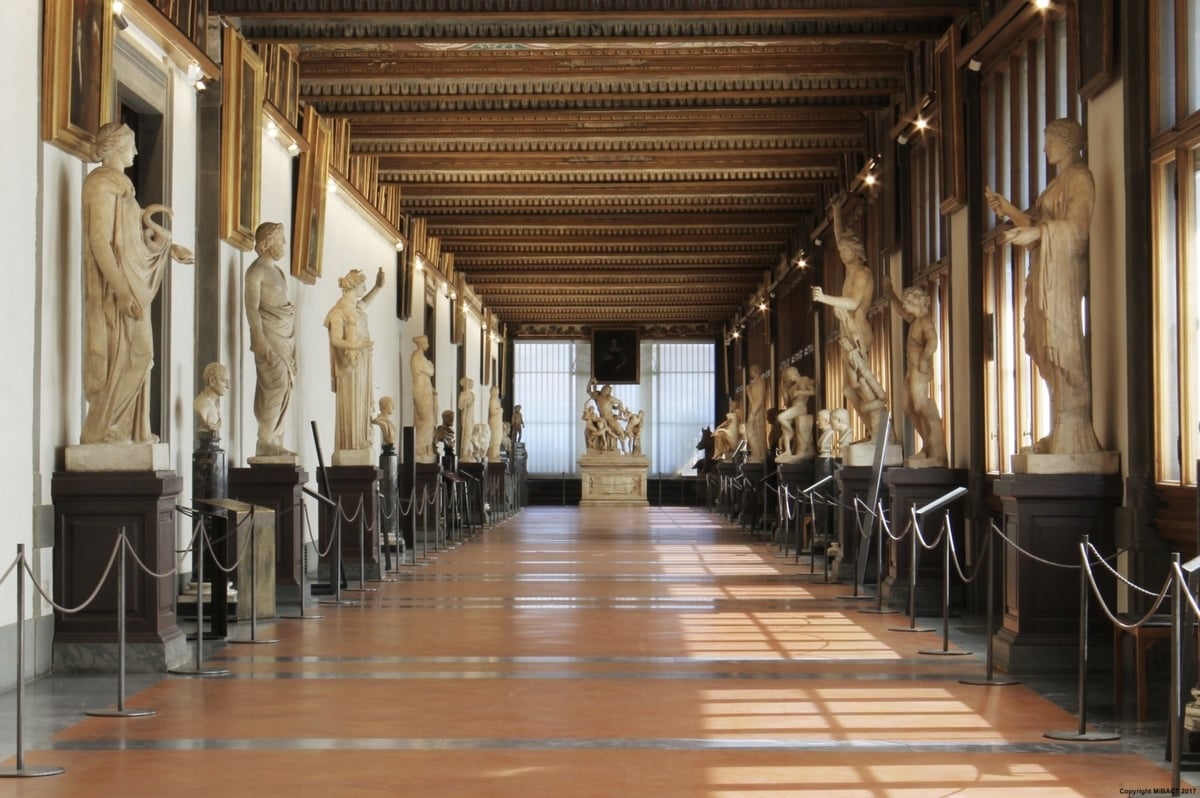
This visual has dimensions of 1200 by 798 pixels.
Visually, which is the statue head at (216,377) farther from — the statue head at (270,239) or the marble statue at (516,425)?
the marble statue at (516,425)

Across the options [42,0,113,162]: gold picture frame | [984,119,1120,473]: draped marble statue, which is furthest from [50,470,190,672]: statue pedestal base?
[984,119,1120,473]: draped marble statue

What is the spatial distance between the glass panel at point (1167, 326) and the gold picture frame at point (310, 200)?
10547 mm

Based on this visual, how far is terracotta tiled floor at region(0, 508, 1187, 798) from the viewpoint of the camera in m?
6.23

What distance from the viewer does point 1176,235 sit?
9.02m

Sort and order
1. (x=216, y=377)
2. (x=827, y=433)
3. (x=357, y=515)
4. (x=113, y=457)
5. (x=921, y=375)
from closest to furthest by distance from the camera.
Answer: (x=113, y=457) → (x=216, y=377) → (x=921, y=375) → (x=357, y=515) → (x=827, y=433)

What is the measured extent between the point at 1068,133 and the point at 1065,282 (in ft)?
3.13

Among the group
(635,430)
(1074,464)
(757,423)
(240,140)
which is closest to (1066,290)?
(1074,464)

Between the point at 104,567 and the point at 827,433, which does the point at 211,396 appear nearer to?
the point at 104,567

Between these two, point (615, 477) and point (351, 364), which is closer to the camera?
point (351, 364)

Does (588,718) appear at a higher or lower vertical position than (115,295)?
lower

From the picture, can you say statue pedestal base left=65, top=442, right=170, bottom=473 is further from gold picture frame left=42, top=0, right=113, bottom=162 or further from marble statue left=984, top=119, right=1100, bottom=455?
marble statue left=984, top=119, right=1100, bottom=455

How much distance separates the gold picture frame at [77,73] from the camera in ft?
31.3

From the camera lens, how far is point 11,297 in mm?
8906

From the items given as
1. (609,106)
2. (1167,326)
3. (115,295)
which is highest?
(609,106)
